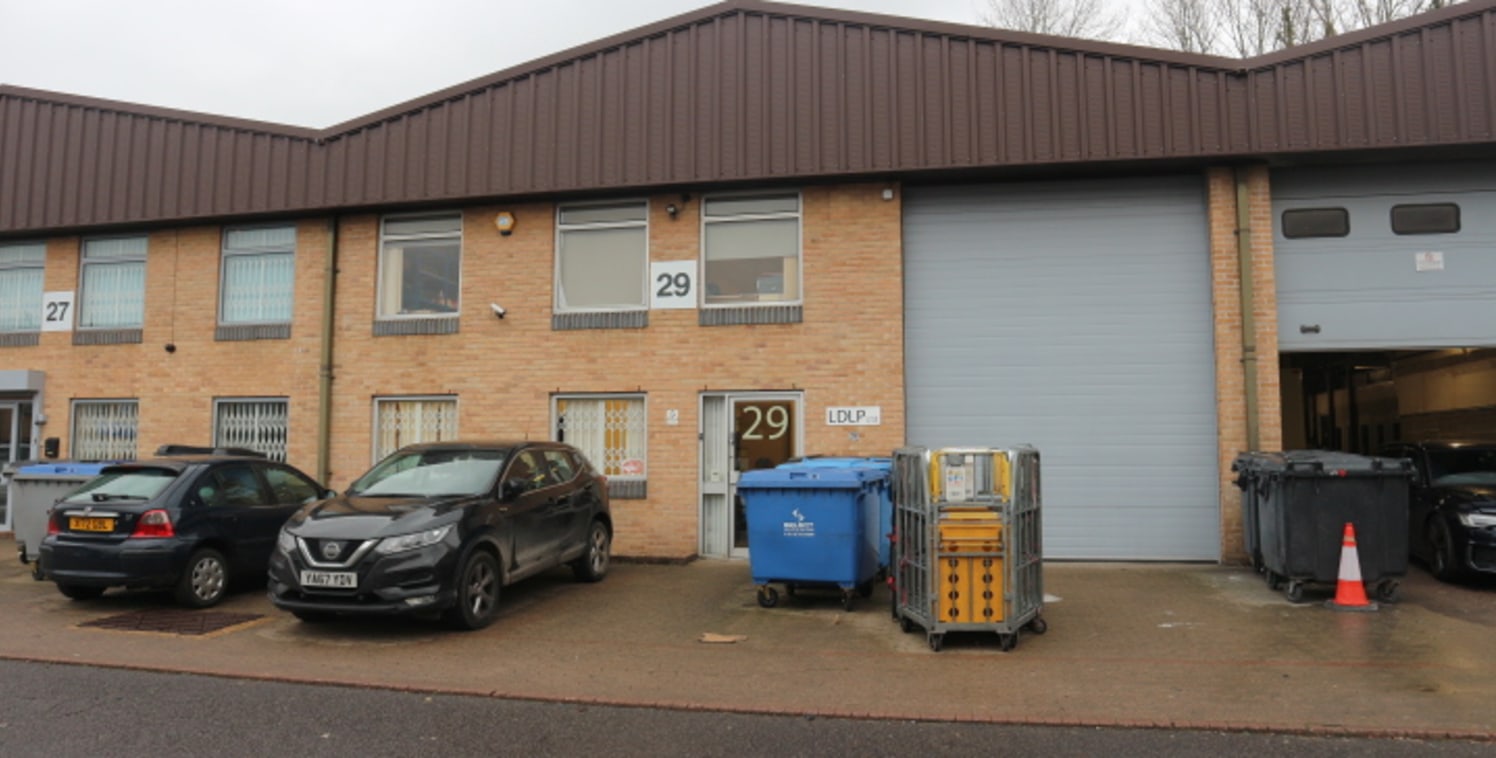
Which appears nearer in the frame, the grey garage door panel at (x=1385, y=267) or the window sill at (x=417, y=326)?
the grey garage door panel at (x=1385, y=267)

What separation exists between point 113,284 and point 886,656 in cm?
1367

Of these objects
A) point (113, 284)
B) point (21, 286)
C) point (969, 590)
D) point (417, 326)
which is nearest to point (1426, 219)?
point (969, 590)

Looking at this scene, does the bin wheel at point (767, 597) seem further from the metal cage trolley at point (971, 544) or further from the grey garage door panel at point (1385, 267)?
the grey garage door panel at point (1385, 267)

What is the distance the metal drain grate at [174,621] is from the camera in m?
8.16

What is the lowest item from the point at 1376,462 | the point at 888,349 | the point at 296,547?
the point at 296,547

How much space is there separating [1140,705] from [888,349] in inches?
252

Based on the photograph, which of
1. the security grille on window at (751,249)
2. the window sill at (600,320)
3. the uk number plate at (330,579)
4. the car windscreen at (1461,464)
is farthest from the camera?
the window sill at (600,320)

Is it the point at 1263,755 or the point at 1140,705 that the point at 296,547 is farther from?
the point at 1263,755

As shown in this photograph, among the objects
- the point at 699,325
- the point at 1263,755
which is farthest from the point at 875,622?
the point at 699,325

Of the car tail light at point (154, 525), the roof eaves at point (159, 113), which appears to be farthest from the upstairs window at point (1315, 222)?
the roof eaves at point (159, 113)

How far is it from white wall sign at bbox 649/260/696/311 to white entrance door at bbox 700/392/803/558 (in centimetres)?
130

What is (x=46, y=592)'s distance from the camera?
9867mm

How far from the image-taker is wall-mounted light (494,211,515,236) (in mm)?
12859

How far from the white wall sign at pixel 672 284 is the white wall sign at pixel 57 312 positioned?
9472mm
